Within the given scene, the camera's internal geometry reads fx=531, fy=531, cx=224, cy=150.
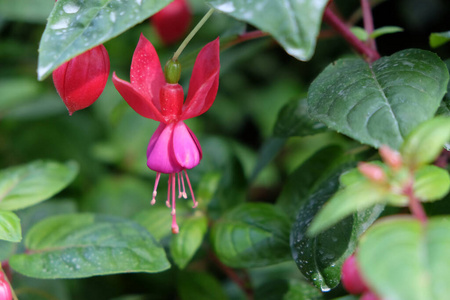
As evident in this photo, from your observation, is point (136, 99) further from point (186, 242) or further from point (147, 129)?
point (147, 129)

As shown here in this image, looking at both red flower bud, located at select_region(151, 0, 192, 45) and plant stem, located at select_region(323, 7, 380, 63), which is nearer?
plant stem, located at select_region(323, 7, 380, 63)

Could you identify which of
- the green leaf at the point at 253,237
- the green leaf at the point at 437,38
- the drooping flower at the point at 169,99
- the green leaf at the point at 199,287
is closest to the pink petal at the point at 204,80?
the drooping flower at the point at 169,99

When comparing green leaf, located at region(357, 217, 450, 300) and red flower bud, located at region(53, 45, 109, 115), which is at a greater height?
red flower bud, located at region(53, 45, 109, 115)

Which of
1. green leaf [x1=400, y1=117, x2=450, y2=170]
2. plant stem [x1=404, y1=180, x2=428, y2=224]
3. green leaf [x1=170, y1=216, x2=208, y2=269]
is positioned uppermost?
green leaf [x1=400, y1=117, x2=450, y2=170]

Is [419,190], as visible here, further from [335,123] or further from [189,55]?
[189,55]

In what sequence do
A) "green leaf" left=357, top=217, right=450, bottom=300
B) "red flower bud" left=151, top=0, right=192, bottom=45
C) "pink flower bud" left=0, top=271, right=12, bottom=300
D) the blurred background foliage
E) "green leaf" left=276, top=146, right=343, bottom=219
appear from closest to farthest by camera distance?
"green leaf" left=357, top=217, right=450, bottom=300, "pink flower bud" left=0, top=271, right=12, bottom=300, "green leaf" left=276, top=146, right=343, bottom=219, the blurred background foliage, "red flower bud" left=151, top=0, right=192, bottom=45

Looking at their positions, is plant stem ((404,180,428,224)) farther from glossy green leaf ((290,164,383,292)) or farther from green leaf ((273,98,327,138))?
green leaf ((273,98,327,138))

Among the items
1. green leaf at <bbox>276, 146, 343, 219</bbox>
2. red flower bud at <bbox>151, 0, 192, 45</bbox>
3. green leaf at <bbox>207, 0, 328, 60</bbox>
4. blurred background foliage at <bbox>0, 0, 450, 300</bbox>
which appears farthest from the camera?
red flower bud at <bbox>151, 0, 192, 45</bbox>

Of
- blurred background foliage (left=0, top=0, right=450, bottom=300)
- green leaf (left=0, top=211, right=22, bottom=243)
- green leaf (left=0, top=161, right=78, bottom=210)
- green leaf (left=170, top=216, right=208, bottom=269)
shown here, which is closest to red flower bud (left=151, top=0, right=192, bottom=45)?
blurred background foliage (left=0, top=0, right=450, bottom=300)
